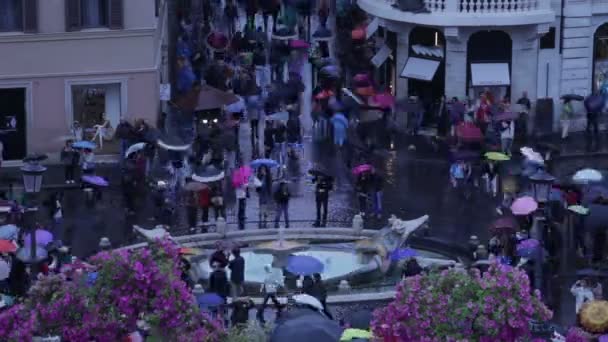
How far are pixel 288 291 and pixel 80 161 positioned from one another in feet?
42.1

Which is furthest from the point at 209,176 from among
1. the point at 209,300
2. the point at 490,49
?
the point at 490,49

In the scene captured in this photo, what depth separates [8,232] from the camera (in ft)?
146

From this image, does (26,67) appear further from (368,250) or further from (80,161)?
(368,250)

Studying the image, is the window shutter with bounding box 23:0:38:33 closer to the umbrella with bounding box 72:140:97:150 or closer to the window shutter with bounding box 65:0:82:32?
the window shutter with bounding box 65:0:82:32

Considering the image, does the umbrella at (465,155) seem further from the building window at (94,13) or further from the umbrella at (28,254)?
the umbrella at (28,254)

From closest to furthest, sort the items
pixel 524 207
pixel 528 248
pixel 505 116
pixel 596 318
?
pixel 596 318, pixel 528 248, pixel 524 207, pixel 505 116

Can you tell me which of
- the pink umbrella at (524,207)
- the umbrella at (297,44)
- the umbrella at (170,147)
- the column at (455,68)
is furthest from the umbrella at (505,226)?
the umbrella at (297,44)

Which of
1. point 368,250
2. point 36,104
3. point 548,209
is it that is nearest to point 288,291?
point 368,250

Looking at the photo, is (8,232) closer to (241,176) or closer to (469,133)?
(241,176)

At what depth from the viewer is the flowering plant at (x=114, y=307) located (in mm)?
31875

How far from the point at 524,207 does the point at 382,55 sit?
19.0 m

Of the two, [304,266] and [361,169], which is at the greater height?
[361,169]

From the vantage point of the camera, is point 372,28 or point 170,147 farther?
point 372,28

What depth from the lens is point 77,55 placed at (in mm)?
56812
